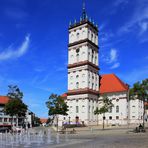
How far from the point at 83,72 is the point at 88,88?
5.16 metres

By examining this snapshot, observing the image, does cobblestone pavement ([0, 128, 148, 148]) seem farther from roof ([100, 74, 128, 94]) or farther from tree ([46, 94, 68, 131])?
roof ([100, 74, 128, 94])

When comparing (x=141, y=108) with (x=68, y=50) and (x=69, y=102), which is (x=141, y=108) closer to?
(x=69, y=102)

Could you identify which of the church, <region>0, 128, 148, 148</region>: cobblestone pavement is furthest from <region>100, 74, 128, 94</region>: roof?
<region>0, 128, 148, 148</region>: cobblestone pavement

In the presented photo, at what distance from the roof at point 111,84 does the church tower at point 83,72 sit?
3.00 metres

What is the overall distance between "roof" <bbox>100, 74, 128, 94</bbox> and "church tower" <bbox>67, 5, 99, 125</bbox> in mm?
2998

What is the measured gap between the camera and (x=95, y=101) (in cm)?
9269

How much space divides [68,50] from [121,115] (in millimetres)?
26017

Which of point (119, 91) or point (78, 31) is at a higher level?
point (78, 31)

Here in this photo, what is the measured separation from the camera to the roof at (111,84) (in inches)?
3634

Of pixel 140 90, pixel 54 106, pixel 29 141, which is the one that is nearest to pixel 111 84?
pixel 54 106

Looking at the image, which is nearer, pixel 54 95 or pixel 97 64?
pixel 54 95

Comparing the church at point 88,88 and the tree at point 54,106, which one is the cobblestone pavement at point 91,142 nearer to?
the tree at point 54,106

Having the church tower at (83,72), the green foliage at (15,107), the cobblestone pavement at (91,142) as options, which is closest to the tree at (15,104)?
the green foliage at (15,107)

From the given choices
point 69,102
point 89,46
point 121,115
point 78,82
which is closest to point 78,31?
point 89,46
